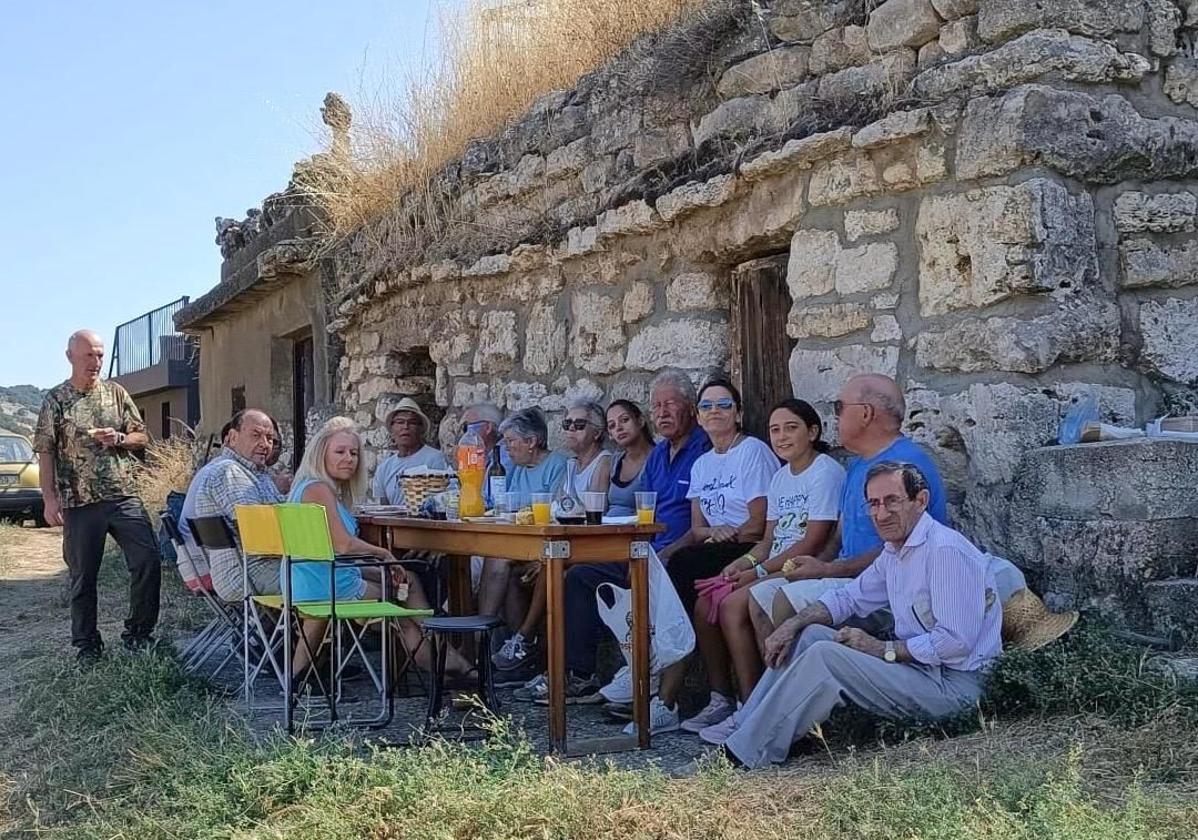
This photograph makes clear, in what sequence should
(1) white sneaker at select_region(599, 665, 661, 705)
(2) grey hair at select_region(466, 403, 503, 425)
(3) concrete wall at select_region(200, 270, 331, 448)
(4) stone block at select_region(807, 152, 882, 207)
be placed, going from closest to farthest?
1. (4) stone block at select_region(807, 152, 882, 207)
2. (1) white sneaker at select_region(599, 665, 661, 705)
3. (2) grey hair at select_region(466, 403, 503, 425)
4. (3) concrete wall at select_region(200, 270, 331, 448)

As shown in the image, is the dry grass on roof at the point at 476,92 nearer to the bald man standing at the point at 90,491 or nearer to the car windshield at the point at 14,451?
the bald man standing at the point at 90,491

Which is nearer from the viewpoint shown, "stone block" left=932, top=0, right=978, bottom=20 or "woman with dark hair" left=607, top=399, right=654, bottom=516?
"stone block" left=932, top=0, right=978, bottom=20

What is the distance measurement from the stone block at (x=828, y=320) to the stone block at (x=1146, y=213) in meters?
0.99

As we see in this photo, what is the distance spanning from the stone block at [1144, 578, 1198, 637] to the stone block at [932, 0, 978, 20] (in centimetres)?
220

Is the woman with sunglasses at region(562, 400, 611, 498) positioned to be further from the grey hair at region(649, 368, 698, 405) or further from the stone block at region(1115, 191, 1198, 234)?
the stone block at region(1115, 191, 1198, 234)

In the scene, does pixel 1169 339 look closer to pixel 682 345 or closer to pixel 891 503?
pixel 891 503

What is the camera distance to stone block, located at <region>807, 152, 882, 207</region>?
498 cm

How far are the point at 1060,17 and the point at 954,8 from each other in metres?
0.39

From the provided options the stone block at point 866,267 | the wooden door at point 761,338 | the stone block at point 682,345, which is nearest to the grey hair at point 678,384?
the stone block at point 682,345

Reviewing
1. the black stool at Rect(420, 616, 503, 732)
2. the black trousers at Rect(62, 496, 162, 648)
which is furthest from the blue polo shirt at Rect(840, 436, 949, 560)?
the black trousers at Rect(62, 496, 162, 648)

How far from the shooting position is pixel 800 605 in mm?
4375

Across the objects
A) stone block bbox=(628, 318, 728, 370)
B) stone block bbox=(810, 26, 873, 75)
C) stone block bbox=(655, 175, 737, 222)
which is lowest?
stone block bbox=(628, 318, 728, 370)

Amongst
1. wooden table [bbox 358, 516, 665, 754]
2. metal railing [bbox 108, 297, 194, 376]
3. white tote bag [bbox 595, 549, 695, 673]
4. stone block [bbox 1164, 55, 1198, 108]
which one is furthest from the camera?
metal railing [bbox 108, 297, 194, 376]

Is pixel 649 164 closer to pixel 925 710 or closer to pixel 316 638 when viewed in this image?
pixel 316 638
